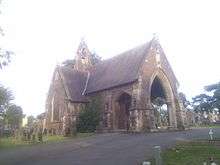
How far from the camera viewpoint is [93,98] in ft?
123

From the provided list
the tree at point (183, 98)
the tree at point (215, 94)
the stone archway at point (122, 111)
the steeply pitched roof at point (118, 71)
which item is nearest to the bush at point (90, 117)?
the steeply pitched roof at point (118, 71)

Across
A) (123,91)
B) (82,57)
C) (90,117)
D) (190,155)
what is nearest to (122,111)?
(90,117)

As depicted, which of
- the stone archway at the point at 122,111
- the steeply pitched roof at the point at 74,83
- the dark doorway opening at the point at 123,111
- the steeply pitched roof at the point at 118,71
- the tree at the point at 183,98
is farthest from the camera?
the tree at the point at 183,98

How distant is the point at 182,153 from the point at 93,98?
961 inches

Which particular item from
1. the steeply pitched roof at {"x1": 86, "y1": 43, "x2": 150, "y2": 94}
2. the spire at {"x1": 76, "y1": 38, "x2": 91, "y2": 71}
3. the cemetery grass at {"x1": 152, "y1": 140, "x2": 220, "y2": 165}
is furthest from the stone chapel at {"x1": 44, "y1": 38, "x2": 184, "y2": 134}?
the cemetery grass at {"x1": 152, "y1": 140, "x2": 220, "y2": 165}

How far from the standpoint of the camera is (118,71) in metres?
36.3

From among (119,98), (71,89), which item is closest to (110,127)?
(119,98)

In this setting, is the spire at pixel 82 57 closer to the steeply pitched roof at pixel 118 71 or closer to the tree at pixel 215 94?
the steeply pitched roof at pixel 118 71

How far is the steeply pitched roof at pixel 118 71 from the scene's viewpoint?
3353cm

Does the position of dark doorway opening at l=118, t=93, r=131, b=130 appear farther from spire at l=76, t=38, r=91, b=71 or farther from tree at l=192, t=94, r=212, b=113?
tree at l=192, t=94, r=212, b=113

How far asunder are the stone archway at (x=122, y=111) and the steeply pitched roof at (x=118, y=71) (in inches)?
95.2

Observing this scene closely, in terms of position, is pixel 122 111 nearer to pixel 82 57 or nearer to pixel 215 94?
pixel 82 57

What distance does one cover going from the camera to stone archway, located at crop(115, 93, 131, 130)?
35812 millimetres

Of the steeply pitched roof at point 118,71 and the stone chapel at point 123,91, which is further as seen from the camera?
the steeply pitched roof at point 118,71
